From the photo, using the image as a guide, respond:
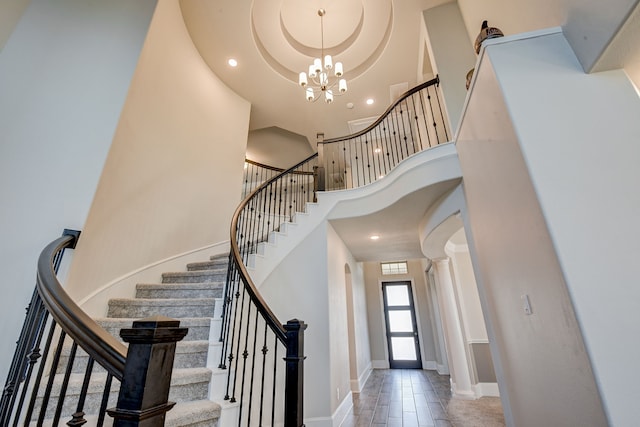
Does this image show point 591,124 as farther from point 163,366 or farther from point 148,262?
point 148,262

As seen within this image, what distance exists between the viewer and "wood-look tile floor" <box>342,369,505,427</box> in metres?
3.44

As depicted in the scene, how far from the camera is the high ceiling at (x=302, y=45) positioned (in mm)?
4281

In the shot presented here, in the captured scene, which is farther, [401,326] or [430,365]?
[401,326]

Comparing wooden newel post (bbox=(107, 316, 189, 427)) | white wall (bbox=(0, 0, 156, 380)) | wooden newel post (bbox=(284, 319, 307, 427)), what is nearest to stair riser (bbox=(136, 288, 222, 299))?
white wall (bbox=(0, 0, 156, 380))

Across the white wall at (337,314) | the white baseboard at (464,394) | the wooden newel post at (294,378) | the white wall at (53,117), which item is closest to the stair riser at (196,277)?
the white wall at (53,117)

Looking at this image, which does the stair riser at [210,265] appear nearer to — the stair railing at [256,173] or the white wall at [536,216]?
the stair railing at [256,173]

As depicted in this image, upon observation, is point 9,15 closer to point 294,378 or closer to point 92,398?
point 92,398

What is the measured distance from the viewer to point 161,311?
2.72 meters

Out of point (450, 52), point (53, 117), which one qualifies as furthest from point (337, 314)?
point (450, 52)

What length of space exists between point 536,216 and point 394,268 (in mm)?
6963

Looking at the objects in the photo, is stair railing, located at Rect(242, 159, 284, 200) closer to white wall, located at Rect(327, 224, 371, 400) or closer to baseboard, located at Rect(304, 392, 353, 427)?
white wall, located at Rect(327, 224, 371, 400)

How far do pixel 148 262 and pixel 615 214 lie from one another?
13.5 ft

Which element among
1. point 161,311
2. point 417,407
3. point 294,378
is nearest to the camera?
point 294,378

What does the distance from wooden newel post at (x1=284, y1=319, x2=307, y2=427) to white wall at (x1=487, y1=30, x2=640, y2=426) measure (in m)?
1.49
